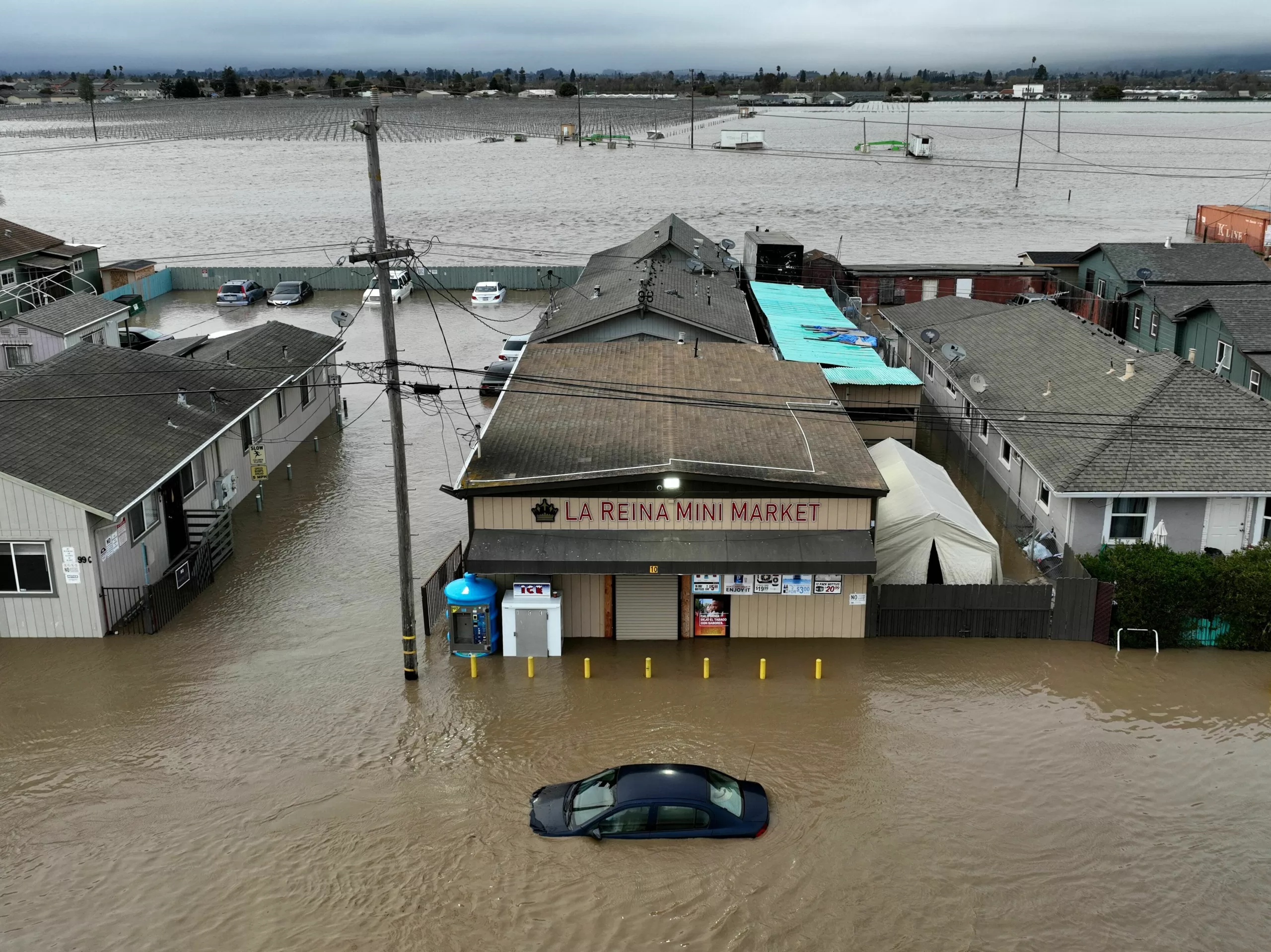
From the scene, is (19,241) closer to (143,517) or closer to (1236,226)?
(143,517)

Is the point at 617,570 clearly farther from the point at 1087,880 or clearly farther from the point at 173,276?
the point at 173,276

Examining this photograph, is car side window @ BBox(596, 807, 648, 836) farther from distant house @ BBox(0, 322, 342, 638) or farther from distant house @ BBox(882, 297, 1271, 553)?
distant house @ BBox(882, 297, 1271, 553)

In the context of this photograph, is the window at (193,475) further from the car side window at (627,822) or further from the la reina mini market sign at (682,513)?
the car side window at (627,822)

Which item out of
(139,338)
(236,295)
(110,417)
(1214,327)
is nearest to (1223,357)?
(1214,327)

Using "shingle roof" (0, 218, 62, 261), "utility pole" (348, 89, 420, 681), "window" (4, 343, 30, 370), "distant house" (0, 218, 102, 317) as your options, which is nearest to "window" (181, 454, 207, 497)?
"utility pole" (348, 89, 420, 681)

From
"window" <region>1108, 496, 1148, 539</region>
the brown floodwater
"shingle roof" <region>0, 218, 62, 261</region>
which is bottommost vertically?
the brown floodwater
